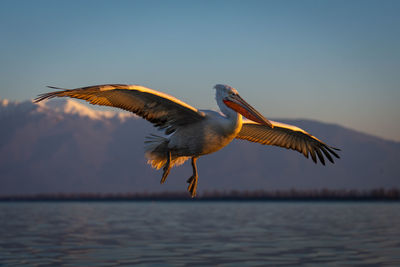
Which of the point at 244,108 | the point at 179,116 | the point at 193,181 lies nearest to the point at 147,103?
Result: the point at 179,116

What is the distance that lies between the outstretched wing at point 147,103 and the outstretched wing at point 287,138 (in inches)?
78.9

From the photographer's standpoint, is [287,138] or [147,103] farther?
[287,138]

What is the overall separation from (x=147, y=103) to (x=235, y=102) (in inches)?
62.3

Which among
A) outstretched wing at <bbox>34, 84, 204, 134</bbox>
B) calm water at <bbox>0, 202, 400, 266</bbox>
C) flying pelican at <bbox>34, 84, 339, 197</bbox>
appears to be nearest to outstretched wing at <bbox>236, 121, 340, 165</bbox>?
flying pelican at <bbox>34, 84, 339, 197</bbox>

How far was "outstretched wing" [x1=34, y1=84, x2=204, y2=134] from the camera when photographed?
8445mm

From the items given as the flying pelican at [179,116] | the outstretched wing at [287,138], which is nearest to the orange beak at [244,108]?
the flying pelican at [179,116]

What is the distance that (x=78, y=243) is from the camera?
24.5m

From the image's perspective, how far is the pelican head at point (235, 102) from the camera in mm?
7730

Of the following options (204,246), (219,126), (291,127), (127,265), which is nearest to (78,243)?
(204,246)

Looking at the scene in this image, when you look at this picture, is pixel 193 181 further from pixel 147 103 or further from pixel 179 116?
pixel 147 103

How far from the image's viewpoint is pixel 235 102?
314 inches

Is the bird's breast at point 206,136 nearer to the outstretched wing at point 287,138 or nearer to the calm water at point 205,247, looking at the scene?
the outstretched wing at point 287,138

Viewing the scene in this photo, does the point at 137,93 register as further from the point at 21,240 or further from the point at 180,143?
the point at 21,240

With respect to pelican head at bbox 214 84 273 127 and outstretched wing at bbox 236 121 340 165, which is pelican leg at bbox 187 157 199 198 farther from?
outstretched wing at bbox 236 121 340 165
